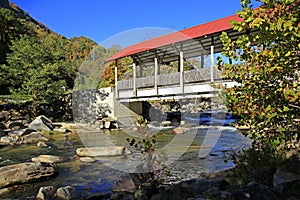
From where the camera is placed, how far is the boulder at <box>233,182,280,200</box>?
302cm

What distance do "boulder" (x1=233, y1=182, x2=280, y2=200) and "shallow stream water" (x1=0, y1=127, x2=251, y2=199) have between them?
1481 millimetres

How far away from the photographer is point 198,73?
1210cm

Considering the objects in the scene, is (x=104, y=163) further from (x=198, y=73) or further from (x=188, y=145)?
(x=198, y=73)

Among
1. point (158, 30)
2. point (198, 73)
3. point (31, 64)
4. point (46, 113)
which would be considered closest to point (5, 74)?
point (31, 64)

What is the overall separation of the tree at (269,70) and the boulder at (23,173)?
5.55 m

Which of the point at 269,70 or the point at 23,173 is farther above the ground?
the point at 269,70

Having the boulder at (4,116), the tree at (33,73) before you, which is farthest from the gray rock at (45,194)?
the tree at (33,73)

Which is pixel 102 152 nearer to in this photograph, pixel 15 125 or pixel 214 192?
pixel 214 192

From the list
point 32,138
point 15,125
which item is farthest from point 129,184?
point 15,125

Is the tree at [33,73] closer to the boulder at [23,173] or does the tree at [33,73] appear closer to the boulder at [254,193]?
the boulder at [23,173]

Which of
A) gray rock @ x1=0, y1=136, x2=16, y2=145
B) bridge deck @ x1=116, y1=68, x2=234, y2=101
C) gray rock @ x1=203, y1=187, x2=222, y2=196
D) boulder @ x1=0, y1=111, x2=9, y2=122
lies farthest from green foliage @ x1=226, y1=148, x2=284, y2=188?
boulder @ x1=0, y1=111, x2=9, y2=122

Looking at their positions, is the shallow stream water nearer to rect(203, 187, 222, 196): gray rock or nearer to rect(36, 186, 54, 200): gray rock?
rect(36, 186, 54, 200): gray rock

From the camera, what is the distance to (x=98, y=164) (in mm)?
8312

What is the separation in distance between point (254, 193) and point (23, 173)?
219 inches
